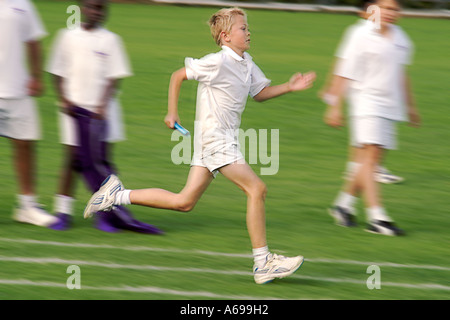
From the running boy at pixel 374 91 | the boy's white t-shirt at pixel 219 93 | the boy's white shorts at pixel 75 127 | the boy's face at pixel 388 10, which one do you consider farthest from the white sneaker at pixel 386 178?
the boy's white t-shirt at pixel 219 93

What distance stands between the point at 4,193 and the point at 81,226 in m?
1.42

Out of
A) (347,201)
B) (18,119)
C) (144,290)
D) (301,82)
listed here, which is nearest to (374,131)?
(347,201)

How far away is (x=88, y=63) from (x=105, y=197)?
1.09m

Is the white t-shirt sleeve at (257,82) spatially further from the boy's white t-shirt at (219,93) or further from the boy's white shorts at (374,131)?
the boy's white shorts at (374,131)

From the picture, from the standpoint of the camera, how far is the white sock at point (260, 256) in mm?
6531

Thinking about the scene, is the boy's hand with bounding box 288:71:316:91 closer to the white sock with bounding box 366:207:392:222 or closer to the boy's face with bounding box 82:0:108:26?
the white sock with bounding box 366:207:392:222

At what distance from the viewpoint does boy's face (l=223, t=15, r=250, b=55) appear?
677cm

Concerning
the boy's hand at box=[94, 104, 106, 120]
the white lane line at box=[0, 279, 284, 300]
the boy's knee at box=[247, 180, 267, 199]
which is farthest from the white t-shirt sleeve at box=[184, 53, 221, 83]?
the white lane line at box=[0, 279, 284, 300]

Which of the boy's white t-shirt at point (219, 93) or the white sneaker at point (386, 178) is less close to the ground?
the white sneaker at point (386, 178)

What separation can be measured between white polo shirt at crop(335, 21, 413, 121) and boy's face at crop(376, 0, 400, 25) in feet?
0.37

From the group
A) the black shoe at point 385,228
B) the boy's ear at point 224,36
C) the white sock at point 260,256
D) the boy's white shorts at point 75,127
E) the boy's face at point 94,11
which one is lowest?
the white sock at point 260,256

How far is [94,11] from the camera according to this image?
24.4 feet

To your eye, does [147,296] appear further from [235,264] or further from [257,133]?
[257,133]

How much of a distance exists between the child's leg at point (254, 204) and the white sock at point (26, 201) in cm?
205
